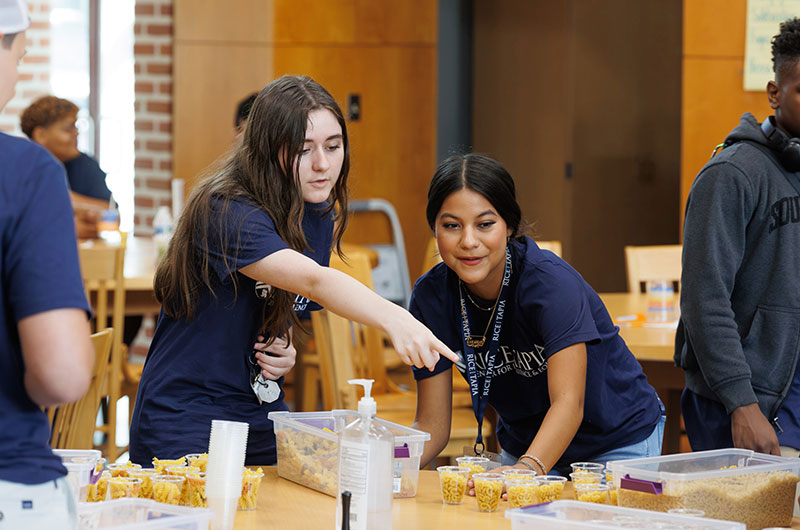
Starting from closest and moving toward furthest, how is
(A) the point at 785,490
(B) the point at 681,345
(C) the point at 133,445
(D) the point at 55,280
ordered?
(D) the point at 55,280, (A) the point at 785,490, (C) the point at 133,445, (B) the point at 681,345

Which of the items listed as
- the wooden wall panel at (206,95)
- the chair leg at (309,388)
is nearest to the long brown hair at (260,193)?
the chair leg at (309,388)

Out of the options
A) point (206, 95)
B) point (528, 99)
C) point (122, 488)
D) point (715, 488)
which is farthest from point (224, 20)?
point (715, 488)

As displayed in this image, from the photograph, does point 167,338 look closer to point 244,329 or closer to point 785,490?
point 244,329

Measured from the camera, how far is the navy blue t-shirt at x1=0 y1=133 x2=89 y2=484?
1.11 metres

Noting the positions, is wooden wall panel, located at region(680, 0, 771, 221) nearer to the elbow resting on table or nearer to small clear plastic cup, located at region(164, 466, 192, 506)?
small clear plastic cup, located at region(164, 466, 192, 506)

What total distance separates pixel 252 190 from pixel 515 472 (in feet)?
2.35

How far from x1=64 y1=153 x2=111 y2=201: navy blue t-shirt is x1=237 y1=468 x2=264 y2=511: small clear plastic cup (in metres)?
3.76

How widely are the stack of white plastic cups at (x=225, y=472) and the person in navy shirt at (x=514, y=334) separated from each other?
61 cm

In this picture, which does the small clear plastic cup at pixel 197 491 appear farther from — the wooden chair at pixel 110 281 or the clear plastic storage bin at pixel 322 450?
the wooden chair at pixel 110 281

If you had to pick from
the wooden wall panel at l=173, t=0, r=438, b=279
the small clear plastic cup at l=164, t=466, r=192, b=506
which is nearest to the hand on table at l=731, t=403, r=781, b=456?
the small clear plastic cup at l=164, t=466, r=192, b=506

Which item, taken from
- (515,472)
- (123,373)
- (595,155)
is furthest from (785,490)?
(595,155)

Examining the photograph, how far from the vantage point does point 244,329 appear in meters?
1.98

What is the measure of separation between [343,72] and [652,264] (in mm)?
2627

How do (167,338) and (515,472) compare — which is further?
(167,338)
